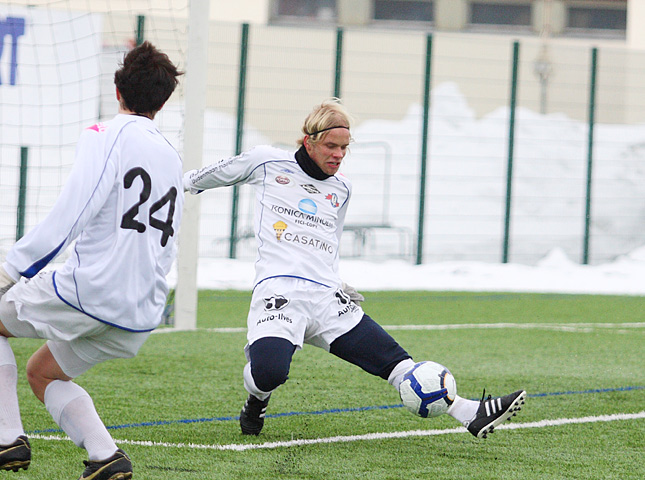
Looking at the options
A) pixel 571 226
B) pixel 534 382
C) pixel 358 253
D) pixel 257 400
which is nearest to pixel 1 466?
pixel 257 400

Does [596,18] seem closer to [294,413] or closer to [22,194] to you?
[22,194]

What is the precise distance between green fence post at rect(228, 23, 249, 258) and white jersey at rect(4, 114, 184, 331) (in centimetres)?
983

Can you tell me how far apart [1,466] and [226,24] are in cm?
1061

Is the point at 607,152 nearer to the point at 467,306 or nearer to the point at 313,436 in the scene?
the point at 467,306

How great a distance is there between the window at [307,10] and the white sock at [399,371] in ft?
85.1

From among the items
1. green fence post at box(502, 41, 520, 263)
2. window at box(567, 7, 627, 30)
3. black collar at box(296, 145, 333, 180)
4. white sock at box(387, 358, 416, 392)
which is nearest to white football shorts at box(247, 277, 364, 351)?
white sock at box(387, 358, 416, 392)

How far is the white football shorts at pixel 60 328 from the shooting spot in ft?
11.4

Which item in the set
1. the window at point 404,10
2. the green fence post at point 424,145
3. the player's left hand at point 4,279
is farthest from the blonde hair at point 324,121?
the window at point 404,10

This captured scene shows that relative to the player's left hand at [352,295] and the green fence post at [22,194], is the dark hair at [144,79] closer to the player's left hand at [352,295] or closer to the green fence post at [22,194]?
→ the player's left hand at [352,295]

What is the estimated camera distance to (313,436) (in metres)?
4.67

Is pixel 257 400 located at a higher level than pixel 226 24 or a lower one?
lower

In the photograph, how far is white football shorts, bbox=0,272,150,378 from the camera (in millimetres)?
3486

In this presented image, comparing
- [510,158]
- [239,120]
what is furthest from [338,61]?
[510,158]

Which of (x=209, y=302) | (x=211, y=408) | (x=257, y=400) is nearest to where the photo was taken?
(x=257, y=400)
